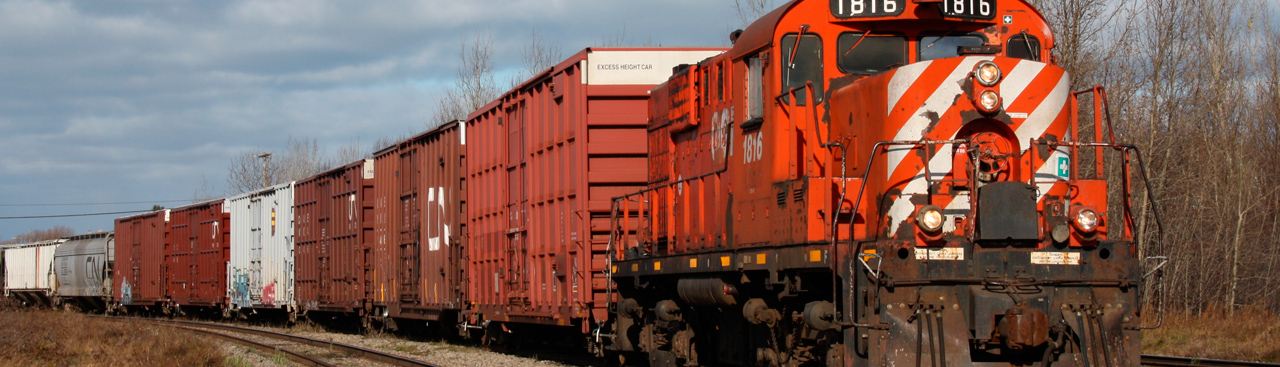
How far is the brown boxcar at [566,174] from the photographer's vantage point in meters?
13.6

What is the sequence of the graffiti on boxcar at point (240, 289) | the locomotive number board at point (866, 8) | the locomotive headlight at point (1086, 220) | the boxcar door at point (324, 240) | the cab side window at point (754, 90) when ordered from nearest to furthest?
the locomotive headlight at point (1086, 220)
the locomotive number board at point (866, 8)
the cab side window at point (754, 90)
the boxcar door at point (324, 240)
the graffiti on boxcar at point (240, 289)

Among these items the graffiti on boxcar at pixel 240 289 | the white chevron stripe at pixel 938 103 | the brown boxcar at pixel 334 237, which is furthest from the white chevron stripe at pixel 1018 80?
the graffiti on boxcar at pixel 240 289

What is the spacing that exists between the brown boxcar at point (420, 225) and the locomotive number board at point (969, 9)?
11.5 metres

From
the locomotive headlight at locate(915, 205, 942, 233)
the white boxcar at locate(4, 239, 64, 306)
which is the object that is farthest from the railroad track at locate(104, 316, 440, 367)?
the white boxcar at locate(4, 239, 64, 306)

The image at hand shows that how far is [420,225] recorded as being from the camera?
20.5 m

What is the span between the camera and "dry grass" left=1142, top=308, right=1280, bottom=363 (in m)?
14.8

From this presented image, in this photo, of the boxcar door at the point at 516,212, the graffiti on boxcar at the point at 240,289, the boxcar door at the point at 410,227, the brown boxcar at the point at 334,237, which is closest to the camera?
the boxcar door at the point at 516,212

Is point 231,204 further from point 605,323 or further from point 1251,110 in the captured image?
point 1251,110

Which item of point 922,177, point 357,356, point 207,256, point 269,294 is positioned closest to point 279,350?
point 357,356

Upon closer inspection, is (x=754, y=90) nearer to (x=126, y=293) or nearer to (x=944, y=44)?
(x=944, y=44)

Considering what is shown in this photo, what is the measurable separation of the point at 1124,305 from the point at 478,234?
11.6 metres

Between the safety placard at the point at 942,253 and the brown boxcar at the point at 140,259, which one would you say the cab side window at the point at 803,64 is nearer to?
the safety placard at the point at 942,253

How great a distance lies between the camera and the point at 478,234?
58.2 feet

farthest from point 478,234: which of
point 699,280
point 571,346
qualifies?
point 699,280
